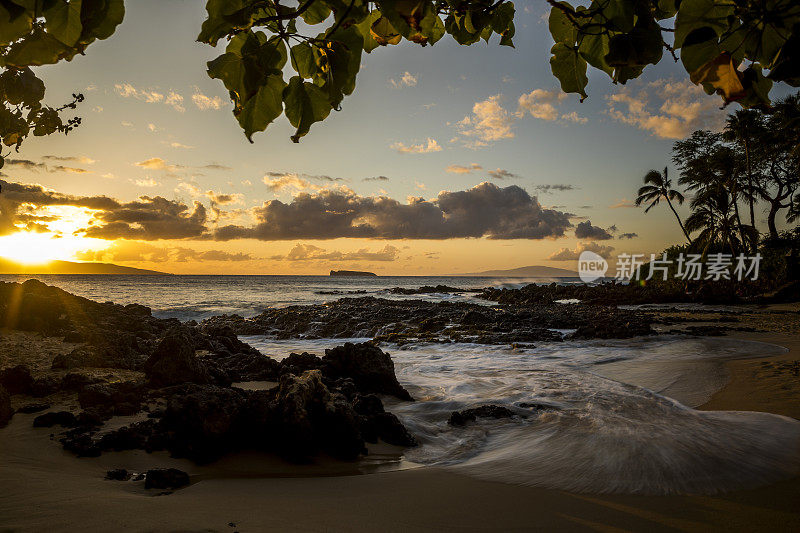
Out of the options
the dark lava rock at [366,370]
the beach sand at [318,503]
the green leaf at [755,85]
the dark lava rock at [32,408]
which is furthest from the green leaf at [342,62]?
the dark lava rock at [366,370]

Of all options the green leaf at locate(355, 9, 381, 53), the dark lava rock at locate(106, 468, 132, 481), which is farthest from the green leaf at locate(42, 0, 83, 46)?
the dark lava rock at locate(106, 468, 132, 481)

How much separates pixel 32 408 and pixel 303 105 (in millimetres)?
4430

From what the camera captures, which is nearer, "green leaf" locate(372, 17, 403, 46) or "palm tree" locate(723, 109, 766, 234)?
"green leaf" locate(372, 17, 403, 46)

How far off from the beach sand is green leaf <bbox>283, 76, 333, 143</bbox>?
1.96 meters

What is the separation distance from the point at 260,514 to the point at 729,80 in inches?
103

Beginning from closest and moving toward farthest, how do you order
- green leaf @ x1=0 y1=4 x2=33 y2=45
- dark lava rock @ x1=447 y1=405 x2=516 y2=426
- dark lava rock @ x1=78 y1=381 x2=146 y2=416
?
green leaf @ x1=0 y1=4 x2=33 y2=45, dark lava rock @ x1=78 y1=381 x2=146 y2=416, dark lava rock @ x1=447 y1=405 x2=516 y2=426

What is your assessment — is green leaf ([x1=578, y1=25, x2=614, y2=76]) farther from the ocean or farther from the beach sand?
the ocean

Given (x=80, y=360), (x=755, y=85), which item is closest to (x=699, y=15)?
(x=755, y=85)

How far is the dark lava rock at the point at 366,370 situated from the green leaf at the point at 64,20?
5239mm

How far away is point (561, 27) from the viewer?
3.94 feet

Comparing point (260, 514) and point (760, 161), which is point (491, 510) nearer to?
point (260, 514)

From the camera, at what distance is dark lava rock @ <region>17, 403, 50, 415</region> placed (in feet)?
12.0

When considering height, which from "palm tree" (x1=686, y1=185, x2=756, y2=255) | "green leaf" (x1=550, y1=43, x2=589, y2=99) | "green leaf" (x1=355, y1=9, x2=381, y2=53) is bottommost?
"green leaf" (x1=550, y1=43, x2=589, y2=99)

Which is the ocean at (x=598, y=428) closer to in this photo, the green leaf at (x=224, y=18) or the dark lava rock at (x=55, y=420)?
the dark lava rock at (x=55, y=420)
